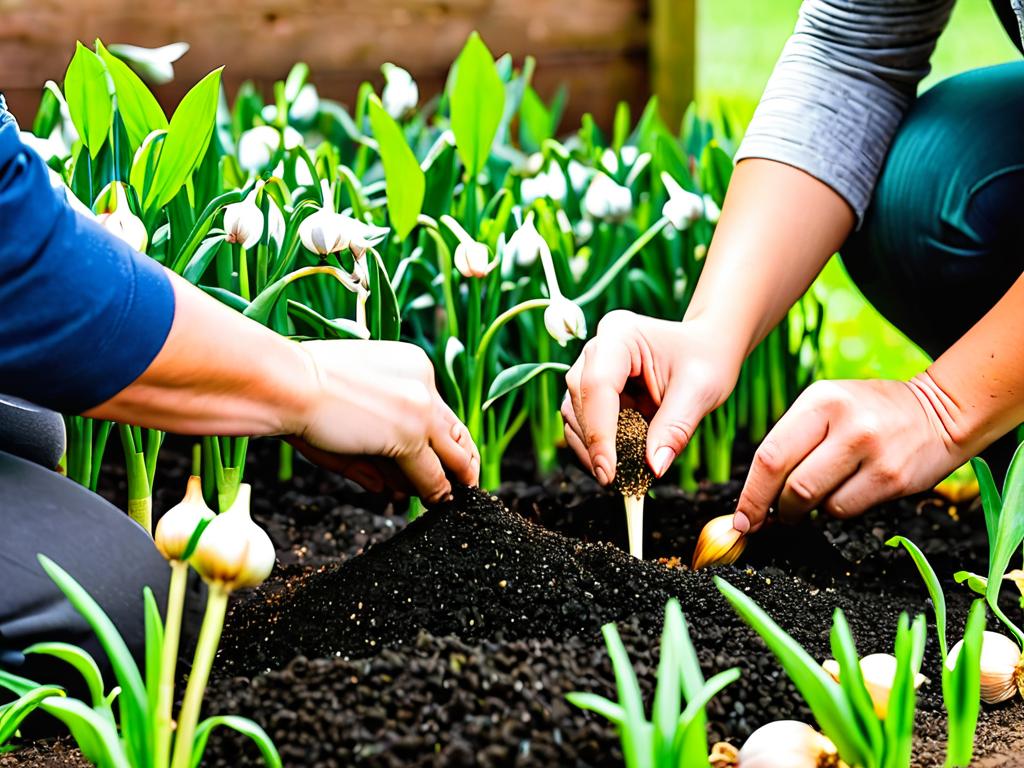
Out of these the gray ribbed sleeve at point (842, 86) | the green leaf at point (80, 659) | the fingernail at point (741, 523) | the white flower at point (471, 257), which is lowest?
the fingernail at point (741, 523)

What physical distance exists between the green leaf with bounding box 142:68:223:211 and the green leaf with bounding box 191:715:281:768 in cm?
71

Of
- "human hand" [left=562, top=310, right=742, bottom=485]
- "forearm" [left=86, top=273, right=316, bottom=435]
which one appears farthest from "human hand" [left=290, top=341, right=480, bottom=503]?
"human hand" [left=562, top=310, right=742, bottom=485]

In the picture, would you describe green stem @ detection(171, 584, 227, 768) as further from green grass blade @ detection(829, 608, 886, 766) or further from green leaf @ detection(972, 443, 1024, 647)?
green leaf @ detection(972, 443, 1024, 647)

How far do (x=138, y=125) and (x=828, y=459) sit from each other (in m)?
0.91

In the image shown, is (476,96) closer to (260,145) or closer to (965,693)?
(260,145)

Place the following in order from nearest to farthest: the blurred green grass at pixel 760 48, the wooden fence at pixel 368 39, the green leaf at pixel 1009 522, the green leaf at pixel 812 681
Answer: the green leaf at pixel 812 681
the green leaf at pixel 1009 522
the wooden fence at pixel 368 39
the blurred green grass at pixel 760 48

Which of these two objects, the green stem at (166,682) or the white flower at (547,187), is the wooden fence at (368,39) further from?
the green stem at (166,682)

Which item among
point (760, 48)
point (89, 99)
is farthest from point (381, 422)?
point (760, 48)

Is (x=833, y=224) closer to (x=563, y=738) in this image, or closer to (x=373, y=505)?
(x=373, y=505)

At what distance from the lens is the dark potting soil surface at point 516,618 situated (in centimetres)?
86

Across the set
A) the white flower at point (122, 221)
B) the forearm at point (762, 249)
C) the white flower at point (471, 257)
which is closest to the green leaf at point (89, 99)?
the white flower at point (122, 221)

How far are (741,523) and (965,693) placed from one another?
47 centimetres

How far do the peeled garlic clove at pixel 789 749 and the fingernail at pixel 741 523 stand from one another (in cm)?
44

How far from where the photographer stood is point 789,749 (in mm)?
856
